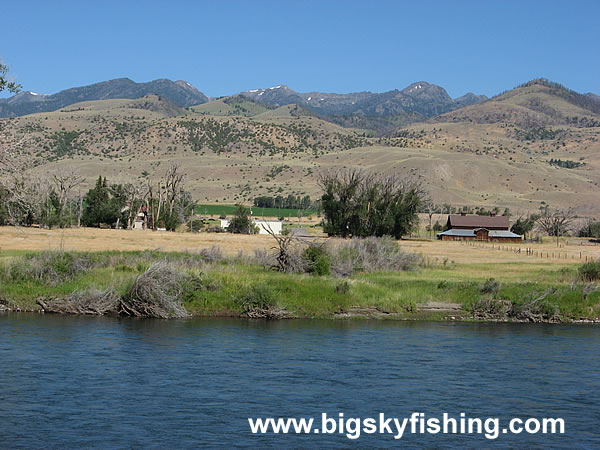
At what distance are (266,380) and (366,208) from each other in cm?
5701

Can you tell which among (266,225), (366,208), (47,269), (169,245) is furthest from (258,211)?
(47,269)

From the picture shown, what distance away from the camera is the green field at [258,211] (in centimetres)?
A: 14440

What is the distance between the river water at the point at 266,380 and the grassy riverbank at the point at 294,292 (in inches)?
76.3

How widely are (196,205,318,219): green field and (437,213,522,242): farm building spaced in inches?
1613

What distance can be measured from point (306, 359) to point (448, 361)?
485 centimetres

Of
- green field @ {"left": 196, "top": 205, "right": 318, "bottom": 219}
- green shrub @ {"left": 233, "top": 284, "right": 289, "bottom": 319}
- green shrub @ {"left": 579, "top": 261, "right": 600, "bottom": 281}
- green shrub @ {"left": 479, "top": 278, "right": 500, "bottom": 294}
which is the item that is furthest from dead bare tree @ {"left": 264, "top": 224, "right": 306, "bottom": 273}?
green field @ {"left": 196, "top": 205, "right": 318, "bottom": 219}

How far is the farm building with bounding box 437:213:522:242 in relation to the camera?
10196cm

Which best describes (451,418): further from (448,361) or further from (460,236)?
(460,236)

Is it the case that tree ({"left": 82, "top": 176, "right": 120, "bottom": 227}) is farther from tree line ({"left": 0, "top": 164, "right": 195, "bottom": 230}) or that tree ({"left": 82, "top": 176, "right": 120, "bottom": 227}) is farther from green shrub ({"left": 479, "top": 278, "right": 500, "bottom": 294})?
green shrub ({"left": 479, "top": 278, "right": 500, "bottom": 294})

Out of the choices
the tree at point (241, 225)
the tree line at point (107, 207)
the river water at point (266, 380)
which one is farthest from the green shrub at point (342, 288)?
the tree at point (241, 225)

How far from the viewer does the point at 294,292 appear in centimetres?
3653

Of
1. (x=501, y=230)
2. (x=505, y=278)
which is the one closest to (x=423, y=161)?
(x=501, y=230)

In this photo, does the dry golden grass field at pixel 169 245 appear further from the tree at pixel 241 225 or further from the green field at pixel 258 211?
the green field at pixel 258 211

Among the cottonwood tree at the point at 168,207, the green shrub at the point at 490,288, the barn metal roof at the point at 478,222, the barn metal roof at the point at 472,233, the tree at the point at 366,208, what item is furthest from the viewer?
the barn metal roof at the point at 478,222
